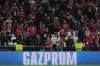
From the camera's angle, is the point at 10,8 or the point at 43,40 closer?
the point at 43,40

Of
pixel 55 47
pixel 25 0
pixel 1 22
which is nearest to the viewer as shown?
pixel 55 47

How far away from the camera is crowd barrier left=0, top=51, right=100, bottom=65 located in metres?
22.0

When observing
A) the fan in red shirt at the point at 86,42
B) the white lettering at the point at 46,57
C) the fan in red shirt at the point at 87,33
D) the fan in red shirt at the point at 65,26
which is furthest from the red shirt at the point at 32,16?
the white lettering at the point at 46,57

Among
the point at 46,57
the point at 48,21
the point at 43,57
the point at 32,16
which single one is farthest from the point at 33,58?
the point at 32,16

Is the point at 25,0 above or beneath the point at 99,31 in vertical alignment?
above

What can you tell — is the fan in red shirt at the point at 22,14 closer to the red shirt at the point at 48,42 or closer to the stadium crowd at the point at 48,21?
the stadium crowd at the point at 48,21

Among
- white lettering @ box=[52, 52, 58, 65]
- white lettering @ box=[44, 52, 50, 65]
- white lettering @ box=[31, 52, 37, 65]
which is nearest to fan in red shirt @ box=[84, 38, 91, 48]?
white lettering @ box=[52, 52, 58, 65]

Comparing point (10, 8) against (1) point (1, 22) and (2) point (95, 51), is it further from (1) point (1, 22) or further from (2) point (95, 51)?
(2) point (95, 51)

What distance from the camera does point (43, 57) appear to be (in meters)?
22.0

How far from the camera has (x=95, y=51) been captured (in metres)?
22.4

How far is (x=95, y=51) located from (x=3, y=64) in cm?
517

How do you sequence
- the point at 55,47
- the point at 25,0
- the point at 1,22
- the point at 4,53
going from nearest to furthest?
1. the point at 4,53
2. the point at 55,47
3. the point at 1,22
4. the point at 25,0

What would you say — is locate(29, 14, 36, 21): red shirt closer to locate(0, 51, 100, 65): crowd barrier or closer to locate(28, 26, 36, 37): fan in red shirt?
locate(28, 26, 36, 37): fan in red shirt

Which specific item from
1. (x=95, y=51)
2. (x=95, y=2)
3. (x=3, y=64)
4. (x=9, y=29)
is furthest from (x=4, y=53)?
(x=95, y=2)
